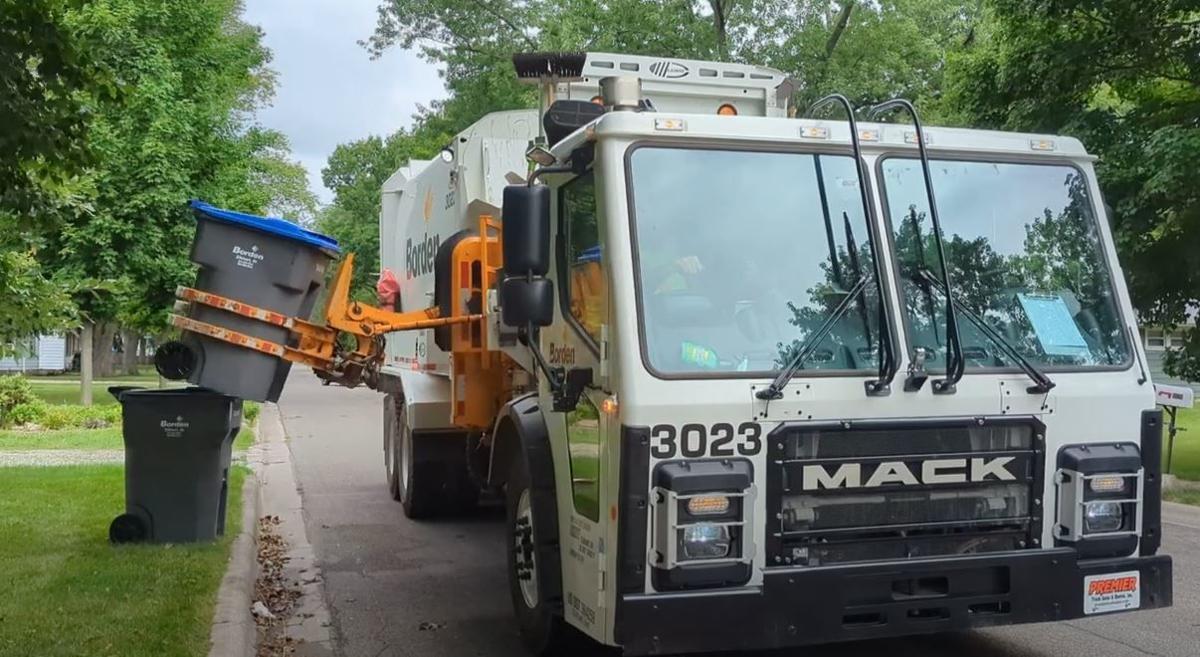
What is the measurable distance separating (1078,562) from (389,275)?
7844 millimetres

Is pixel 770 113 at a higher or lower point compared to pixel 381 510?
higher

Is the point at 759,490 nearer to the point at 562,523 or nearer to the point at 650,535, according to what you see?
the point at 650,535

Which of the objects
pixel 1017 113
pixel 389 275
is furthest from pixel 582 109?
pixel 1017 113

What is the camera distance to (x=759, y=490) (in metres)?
4.46

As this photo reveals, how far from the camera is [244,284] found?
7.07m

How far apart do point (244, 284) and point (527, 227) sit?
2.94 metres

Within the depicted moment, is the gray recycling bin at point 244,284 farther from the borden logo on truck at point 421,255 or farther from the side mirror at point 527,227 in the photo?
the side mirror at point 527,227

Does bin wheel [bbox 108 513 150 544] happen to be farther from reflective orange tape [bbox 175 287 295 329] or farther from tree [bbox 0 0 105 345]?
tree [bbox 0 0 105 345]

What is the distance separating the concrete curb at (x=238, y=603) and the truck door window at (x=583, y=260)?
2442mm

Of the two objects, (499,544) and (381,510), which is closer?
(499,544)

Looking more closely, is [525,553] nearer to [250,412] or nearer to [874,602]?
[874,602]

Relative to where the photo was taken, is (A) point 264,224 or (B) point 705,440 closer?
(B) point 705,440

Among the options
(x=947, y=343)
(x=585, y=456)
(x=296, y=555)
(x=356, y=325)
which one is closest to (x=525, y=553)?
(x=585, y=456)

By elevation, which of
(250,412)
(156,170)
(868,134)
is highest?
(156,170)
